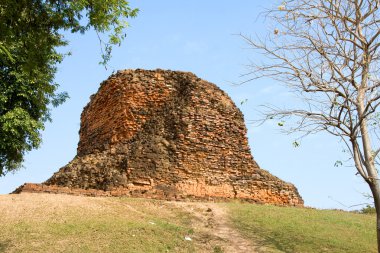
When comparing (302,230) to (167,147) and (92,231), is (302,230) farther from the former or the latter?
(167,147)

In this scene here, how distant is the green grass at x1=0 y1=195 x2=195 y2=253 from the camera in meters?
9.48

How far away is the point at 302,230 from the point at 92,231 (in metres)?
5.22

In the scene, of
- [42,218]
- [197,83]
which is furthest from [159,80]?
[42,218]

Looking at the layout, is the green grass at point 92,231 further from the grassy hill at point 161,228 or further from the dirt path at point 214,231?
the dirt path at point 214,231

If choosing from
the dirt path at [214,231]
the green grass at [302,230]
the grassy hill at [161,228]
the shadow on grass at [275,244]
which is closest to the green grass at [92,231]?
the grassy hill at [161,228]

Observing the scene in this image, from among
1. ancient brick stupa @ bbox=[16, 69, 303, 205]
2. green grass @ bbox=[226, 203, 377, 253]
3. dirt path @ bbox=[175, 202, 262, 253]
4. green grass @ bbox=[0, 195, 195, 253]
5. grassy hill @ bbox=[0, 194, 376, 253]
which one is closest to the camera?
green grass @ bbox=[0, 195, 195, 253]

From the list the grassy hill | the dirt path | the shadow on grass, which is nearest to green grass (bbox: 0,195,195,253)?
the grassy hill

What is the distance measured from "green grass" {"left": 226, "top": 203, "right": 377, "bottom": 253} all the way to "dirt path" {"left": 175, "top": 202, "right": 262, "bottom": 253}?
285 mm

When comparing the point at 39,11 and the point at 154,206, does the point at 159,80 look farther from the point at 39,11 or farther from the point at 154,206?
the point at 39,11

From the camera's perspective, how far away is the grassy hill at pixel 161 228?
32.1ft

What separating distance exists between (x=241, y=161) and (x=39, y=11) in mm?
9994

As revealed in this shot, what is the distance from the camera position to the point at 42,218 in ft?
36.1

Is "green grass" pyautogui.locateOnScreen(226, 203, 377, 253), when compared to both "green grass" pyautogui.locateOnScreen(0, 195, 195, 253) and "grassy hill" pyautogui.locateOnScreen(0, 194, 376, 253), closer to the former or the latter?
"grassy hill" pyautogui.locateOnScreen(0, 194, 376, 253)

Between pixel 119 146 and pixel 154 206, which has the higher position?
Result: pixel 119 146
